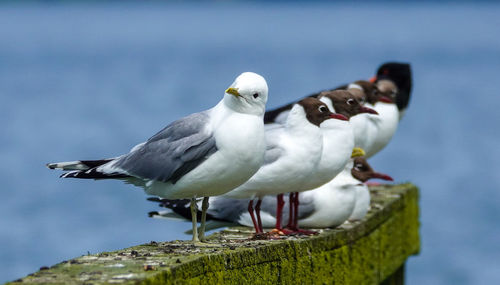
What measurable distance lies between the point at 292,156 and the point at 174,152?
3.33 ft

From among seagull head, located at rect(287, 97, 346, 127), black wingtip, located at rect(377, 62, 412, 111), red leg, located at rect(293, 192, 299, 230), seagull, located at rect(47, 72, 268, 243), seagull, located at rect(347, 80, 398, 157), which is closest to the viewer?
seagull, located at rect(47, 72, 268, 243)

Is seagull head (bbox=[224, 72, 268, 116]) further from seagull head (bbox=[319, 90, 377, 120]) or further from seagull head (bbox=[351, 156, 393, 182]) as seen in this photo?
seagull head (bbox=[351, 156, 393, 182])

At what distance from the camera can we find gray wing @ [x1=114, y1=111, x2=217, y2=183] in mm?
5836

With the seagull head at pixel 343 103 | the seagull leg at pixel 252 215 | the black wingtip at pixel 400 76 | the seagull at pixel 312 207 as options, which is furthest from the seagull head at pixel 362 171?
the black wingtip at pixel 400 76

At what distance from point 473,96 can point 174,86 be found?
13.4 metres

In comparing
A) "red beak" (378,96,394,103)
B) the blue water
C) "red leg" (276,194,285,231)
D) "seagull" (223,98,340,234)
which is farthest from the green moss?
the blue water

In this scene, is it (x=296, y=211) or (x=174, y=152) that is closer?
(x=174, y=152)

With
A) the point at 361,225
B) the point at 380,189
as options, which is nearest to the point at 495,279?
the point at 380,189

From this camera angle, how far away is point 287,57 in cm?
7731

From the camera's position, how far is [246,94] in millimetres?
5875

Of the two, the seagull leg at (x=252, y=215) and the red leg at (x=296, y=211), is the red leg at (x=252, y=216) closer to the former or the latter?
the seagull leg at (x=252, y=215)

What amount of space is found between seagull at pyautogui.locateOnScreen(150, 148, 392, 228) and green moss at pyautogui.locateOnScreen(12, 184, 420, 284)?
12 cm

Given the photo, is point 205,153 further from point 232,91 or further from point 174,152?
point 232,91

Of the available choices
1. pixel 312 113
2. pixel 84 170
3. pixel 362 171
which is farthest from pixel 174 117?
pixel 84 170
